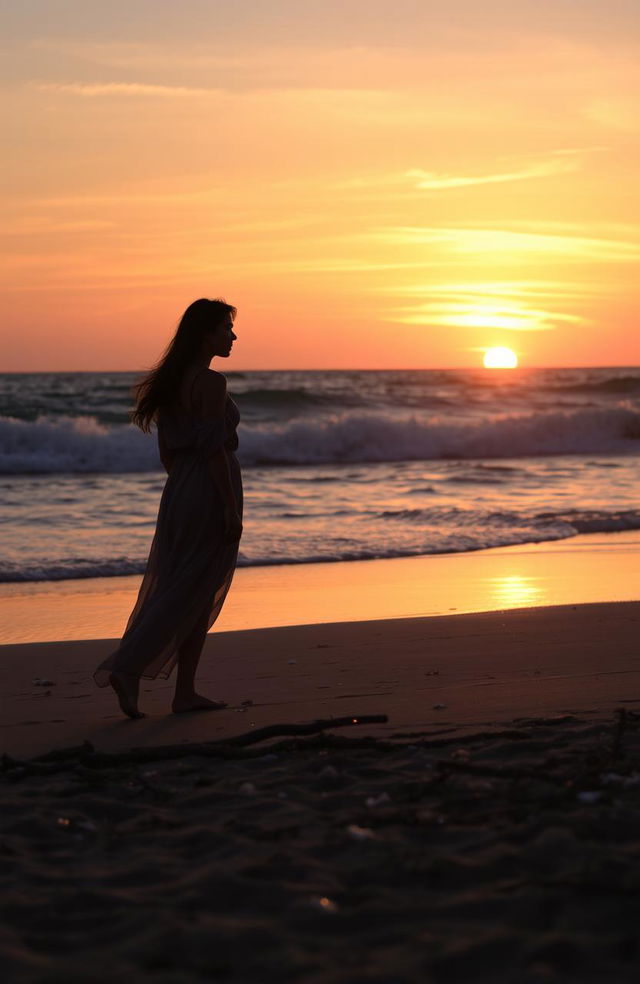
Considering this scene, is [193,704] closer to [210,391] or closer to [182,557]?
[182,557]

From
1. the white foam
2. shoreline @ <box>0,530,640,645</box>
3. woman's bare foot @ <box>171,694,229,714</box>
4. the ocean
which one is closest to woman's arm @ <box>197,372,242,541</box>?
woman's bare foot @ <box>171,694,229,714</box>

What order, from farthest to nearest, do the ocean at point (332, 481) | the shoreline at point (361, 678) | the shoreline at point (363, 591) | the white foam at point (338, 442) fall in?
the white foam at point (338, 442) → the ocean at point (332, 481) → the shoreline at point (363, 591) → the shoreline at point (361, 678)

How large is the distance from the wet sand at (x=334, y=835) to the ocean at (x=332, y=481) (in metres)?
5.40

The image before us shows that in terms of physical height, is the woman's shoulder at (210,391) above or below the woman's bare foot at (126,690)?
above

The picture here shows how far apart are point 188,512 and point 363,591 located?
4.10 metres

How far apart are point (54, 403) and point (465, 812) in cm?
3429

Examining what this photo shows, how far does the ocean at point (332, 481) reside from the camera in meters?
11.4

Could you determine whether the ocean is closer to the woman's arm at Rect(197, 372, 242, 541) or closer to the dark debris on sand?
the woman's arm at Rect(197, 372, 242, 541)

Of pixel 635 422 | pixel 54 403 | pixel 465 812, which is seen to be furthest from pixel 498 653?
pixel 54 403

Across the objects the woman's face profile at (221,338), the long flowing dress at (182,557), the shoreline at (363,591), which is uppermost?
the woman's face profile at (221,338)

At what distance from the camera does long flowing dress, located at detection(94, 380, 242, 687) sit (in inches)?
193

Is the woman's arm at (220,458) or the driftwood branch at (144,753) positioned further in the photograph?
the woman's arm at (220,458)

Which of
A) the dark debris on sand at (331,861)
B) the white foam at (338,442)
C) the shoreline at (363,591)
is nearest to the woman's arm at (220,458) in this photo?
the dark debris on sand at (331,861)

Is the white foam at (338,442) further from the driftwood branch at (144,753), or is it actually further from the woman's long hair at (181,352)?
the driftwood branch at (144,753)
